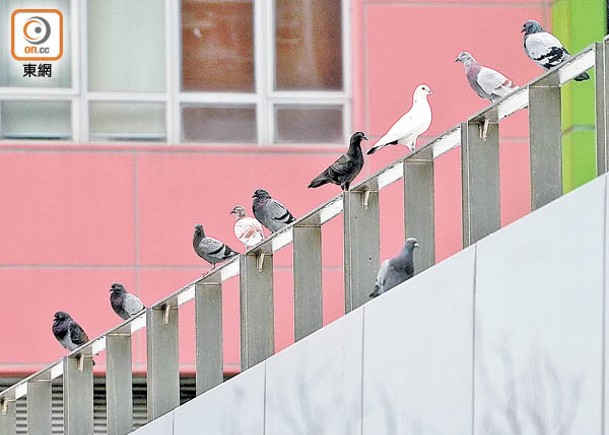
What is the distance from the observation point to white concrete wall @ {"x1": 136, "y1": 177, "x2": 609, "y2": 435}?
7020mm

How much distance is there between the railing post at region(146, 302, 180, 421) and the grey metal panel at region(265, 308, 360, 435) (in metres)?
0.94

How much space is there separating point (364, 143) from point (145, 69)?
188cm

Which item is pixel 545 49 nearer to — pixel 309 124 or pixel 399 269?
pixel 399 269

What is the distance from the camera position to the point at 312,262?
9211 millimetres

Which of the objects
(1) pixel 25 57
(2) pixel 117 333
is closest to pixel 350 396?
(2) pixel 117 333

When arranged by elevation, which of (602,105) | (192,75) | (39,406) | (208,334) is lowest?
(39,406)

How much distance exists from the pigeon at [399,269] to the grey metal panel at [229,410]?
1.01 metres

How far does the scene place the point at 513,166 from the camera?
13562 millimetres

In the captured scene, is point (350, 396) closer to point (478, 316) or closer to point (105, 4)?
point (478, 316)

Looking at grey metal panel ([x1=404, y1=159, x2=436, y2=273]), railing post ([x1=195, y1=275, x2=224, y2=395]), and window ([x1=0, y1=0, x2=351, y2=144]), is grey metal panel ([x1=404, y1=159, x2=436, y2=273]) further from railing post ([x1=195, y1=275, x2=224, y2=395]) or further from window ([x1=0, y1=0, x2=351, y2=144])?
window ([x1=0, y1=0, x2=351, y2=144])

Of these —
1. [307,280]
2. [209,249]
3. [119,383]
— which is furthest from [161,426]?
[209,249]

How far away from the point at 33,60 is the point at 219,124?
154cm

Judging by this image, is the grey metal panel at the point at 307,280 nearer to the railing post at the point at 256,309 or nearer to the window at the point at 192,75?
the railing post at the point at 256,309

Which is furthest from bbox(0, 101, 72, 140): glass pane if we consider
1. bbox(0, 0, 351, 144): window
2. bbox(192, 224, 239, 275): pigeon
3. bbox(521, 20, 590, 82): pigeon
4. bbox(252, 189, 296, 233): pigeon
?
bbox(521, 20, 590, 82): pigeon
